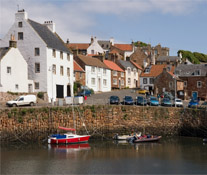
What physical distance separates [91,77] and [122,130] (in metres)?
28.5

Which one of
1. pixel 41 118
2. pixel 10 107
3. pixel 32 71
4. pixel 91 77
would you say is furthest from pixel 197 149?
pixel 91 77

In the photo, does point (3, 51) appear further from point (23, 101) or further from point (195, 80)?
point (195, 80)

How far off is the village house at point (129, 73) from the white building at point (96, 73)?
10.7m

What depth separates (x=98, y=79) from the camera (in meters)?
75.9

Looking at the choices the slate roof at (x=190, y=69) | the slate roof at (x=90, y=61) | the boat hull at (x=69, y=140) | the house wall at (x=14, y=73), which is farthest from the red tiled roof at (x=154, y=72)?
the boat hull at (x=69, y=140)

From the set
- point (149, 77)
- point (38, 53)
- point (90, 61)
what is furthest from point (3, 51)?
point (149, 77)

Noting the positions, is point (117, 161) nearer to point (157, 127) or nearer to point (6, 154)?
point (6, 154)

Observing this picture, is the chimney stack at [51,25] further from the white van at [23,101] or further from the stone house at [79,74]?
the white van at [23,101]

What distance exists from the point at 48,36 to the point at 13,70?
960 cm

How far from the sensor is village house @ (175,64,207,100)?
69.1 metres

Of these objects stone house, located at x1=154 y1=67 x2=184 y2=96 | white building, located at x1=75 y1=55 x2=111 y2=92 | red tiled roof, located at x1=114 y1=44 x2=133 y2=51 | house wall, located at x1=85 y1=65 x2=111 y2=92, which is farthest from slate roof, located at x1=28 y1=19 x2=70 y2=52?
red tiled roof, located at x1=114 y1=44 x2=133 y2=51

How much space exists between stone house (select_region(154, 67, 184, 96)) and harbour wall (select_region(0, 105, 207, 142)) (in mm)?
22050

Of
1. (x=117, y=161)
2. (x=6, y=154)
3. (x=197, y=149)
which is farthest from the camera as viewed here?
(x=197, y=149)

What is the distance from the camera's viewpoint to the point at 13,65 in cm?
5147
